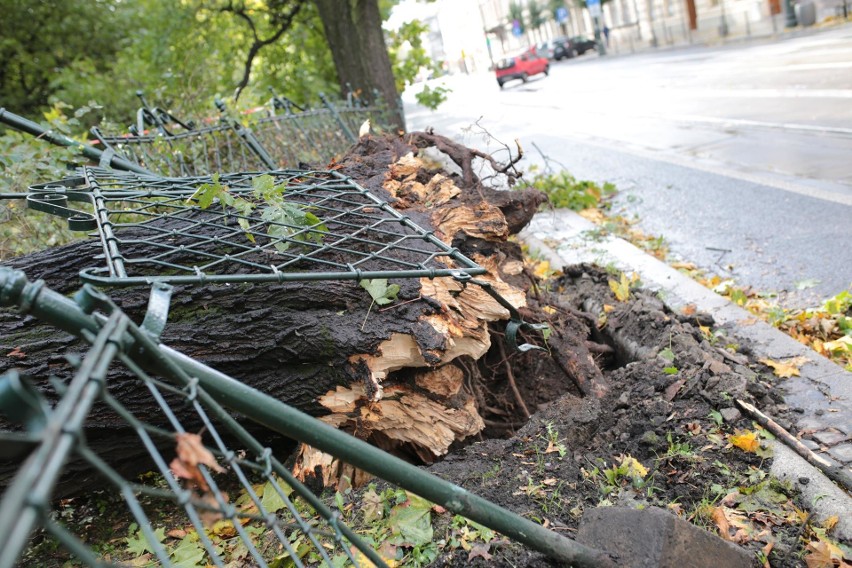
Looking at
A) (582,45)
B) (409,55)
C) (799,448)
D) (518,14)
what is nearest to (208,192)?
(799,448)

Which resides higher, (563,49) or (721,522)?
(563,49)

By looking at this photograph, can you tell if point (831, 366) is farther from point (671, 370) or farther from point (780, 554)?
point (780, 554)

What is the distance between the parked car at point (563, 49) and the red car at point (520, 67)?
554 inches

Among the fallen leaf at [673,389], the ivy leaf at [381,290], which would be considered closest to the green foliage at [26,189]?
the ivy leaf at [381,290]

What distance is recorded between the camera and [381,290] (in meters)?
3.18

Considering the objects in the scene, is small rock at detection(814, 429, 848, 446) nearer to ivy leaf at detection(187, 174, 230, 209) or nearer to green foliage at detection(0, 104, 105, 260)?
ivy leaf at detection(187, 174, 230, 209)

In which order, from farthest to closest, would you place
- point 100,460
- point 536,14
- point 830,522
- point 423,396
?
point 536,14 < point 423,396 < point 830,522 < point 100,460

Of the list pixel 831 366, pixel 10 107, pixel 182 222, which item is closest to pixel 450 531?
pixel 182 222

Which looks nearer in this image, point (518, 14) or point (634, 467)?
point (634, 467)

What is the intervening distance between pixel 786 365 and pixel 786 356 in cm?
14

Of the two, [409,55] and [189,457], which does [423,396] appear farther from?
[409,55]

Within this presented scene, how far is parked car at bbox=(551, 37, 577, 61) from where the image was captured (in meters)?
46.5

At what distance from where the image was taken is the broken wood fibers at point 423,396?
3115 millimetres

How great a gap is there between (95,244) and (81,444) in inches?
102
